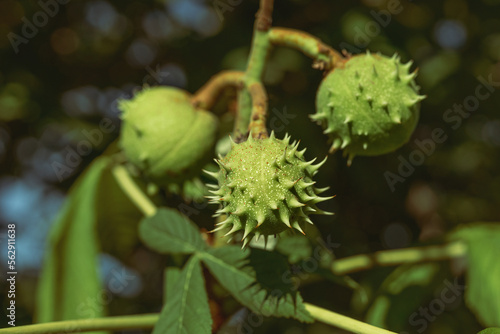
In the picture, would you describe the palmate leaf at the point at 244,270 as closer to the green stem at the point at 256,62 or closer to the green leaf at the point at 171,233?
the green leaf at the point at 171,233

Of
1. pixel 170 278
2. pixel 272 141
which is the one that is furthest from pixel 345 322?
pixel 170 278

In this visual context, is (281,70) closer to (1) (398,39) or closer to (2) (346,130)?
(1) (398,39)

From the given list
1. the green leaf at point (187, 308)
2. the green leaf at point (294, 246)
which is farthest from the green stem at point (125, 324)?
the green leaf at point (294, 246)

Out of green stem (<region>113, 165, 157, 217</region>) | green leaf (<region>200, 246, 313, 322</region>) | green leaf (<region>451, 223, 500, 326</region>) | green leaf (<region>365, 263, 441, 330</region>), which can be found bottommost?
green leaf (<region>365, 263, 441, 330</region>)

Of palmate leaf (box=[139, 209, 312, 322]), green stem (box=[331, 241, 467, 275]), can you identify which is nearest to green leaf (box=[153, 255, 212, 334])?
palmate leaf (box=[139, 209, 312, 322])

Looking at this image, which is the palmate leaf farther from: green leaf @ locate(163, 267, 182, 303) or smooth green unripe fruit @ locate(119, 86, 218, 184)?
smooth green unripe fruit @ locate(119, 86, 218, 184)

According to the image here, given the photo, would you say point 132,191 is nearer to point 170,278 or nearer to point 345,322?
point 170,278

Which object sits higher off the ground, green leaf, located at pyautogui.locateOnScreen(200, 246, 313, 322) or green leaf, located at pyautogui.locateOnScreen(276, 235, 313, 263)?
green leaf, located at pyautogui.locateOnScreen(200, 246, 313, 322)
